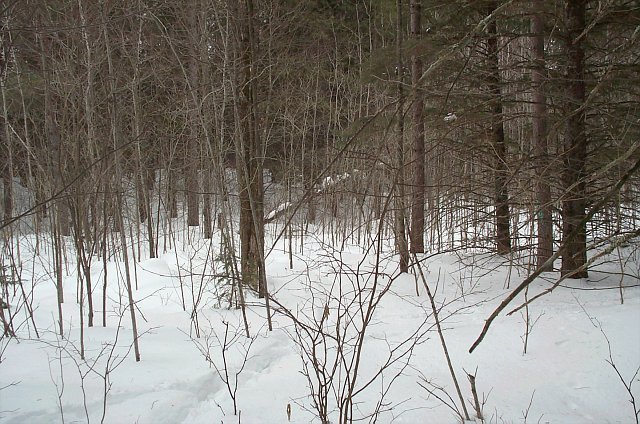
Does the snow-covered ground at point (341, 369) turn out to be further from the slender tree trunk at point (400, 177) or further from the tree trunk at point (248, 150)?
the tree trunk at point (248, 150)

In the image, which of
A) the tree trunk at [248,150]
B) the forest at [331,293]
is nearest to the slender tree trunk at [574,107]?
the forest at [331,293]

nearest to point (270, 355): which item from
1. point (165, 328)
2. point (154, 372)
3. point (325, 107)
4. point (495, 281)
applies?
point (154, 372)

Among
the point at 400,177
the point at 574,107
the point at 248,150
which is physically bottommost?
the point at 400,177

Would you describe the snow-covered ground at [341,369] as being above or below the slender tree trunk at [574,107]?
below

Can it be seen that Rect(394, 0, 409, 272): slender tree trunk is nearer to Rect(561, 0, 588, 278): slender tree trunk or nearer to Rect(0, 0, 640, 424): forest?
Rect(0, 0, 640, 424): forest

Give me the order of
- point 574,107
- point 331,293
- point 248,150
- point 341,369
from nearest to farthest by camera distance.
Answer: point 341,369
point 331,293
point 574,107
point 248,150

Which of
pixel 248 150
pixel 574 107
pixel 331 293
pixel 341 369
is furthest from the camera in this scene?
pixel 248 150

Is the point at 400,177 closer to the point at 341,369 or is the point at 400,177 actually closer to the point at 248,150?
the point at 341,369

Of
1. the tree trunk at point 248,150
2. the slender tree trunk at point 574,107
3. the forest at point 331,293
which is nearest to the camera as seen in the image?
the forest at point 331,293

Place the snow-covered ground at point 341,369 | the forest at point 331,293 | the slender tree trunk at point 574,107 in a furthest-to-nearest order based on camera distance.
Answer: the slender tree trunk at point 574,107 → the snow-covered ground at point 341,369 → the forest at point 331,293

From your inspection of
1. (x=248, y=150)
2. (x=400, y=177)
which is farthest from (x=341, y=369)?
(x=248, y=150)

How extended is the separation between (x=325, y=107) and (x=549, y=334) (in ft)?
41.3

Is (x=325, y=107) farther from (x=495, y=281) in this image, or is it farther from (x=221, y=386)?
(x=221, y=386)

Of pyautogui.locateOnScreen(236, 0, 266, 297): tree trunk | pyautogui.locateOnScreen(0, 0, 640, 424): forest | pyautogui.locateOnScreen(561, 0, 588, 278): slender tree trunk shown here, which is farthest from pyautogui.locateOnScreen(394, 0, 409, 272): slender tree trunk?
pyautogui.locateOnScreen(561, 0, 588, 278): slender tree trunk
